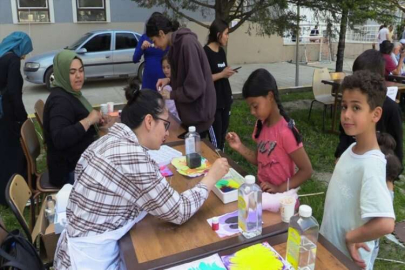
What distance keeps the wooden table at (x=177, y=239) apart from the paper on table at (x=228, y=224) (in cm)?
3

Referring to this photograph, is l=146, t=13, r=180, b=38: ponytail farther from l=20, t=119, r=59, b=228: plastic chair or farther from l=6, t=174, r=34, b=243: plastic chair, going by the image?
l=6, t=174, r=34, b=243: plastic chair

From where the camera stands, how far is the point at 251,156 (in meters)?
2.13

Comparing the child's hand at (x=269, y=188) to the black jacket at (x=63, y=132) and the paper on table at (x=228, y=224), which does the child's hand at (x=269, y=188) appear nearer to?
the paper on table at (x=228, y=224)

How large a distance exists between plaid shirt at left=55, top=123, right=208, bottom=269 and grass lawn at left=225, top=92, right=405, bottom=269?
1892mm

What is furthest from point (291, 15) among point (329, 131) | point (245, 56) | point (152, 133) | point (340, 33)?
point (245, 56)

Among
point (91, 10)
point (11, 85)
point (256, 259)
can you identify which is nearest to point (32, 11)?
point (91, 10)

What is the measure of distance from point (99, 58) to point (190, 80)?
21.0 ft

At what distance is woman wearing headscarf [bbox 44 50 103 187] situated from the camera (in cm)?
241

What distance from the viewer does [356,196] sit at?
145cm

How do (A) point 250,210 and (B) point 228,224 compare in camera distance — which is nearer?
(A) point 250,210

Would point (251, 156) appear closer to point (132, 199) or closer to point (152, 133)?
point (152, 133)

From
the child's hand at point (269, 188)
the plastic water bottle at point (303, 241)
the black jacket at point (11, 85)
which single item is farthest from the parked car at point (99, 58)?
the plastic water bottle at point (303, 241)

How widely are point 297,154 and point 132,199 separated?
89cm

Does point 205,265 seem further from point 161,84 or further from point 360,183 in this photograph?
point 161,84
